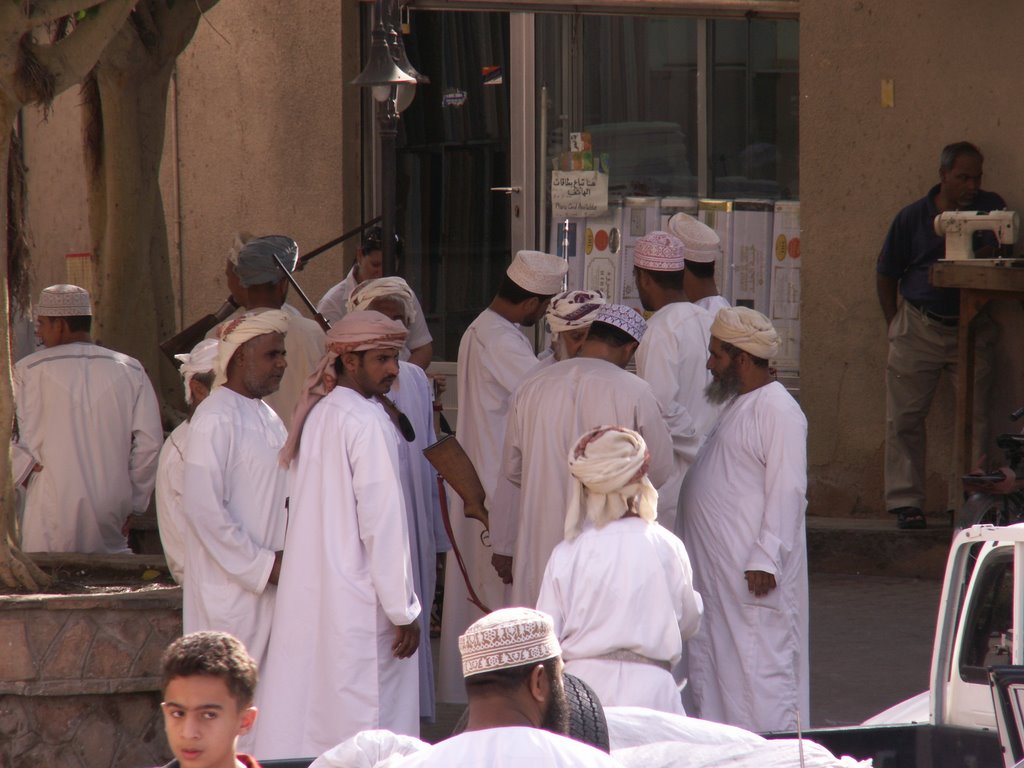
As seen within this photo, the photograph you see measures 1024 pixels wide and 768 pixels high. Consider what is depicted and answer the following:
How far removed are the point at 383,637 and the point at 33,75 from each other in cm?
255

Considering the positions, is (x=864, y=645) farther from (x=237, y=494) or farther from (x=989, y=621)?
(x=237, y=494)

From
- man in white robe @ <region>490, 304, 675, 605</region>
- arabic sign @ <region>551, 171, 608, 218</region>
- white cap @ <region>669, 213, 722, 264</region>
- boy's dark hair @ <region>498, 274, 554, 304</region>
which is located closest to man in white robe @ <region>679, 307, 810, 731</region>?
man in white robe @ <region>490, 304, 675, 605</region>

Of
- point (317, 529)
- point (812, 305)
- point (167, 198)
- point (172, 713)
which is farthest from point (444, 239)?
point (172, 713)

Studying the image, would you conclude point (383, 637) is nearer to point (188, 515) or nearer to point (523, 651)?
point (188, 515)

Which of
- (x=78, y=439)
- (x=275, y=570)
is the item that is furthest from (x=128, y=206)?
(x=275, y=570)

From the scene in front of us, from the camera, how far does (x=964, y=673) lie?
4.57 m

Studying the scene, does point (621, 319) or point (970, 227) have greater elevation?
point (970, 227)

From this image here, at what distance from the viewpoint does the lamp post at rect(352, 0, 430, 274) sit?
8.07 meters

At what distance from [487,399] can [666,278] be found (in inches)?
38.9

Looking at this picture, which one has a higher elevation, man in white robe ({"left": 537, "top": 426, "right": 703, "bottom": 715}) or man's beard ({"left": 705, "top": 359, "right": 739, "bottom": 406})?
man's beard ({"left": 705, "top": 359, "right": 739, "bottom": 406})

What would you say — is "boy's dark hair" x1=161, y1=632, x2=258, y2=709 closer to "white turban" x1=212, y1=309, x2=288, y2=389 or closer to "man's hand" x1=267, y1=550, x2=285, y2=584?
"man's hand" x1=267, y1=550, x2=285, y2=584

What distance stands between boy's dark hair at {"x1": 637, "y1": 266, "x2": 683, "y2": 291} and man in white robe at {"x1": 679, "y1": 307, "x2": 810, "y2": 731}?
1.17 meters

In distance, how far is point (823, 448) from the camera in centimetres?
984

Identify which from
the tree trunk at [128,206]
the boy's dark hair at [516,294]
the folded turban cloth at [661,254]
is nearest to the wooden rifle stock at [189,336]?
the tree trunk at [128,206]
